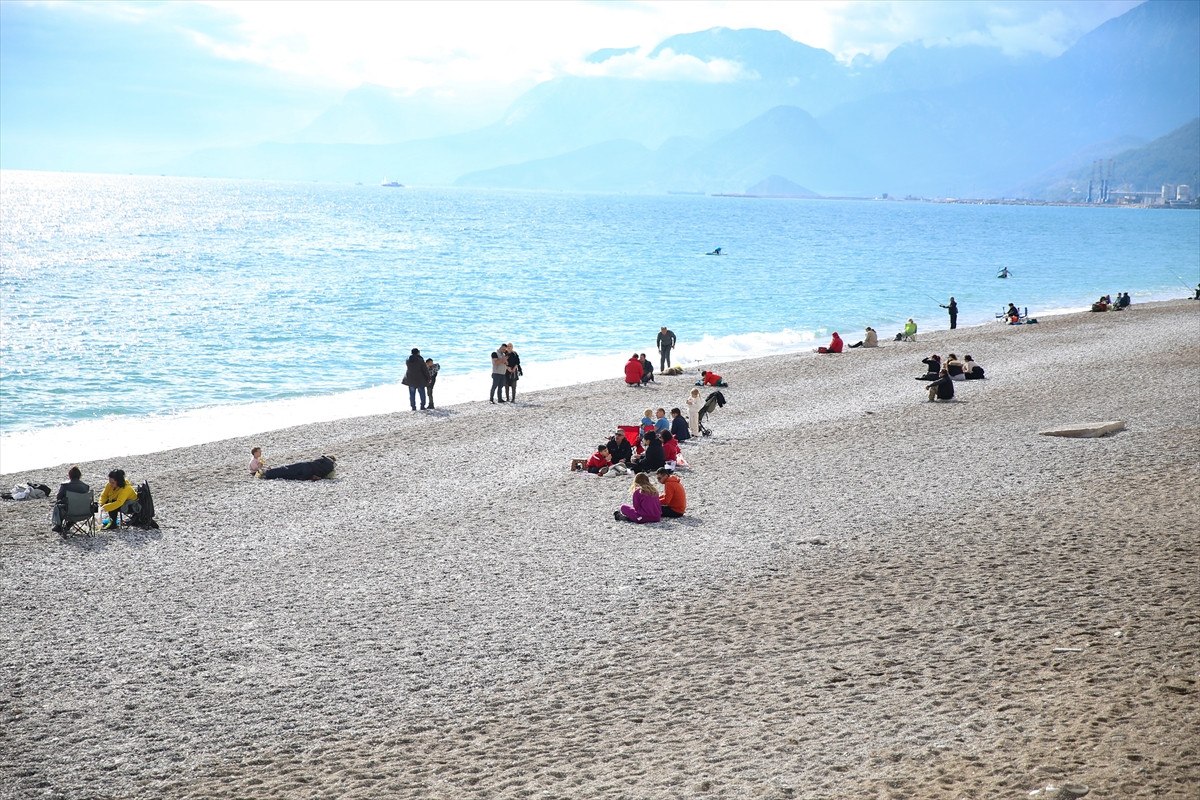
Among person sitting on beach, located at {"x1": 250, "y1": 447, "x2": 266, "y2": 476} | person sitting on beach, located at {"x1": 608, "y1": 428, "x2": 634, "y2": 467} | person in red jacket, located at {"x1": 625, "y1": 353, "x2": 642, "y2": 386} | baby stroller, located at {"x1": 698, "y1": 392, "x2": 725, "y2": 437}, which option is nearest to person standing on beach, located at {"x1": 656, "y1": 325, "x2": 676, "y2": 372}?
person in red jacket, located at {"x1": 625, "y1": 353, "x2": 642, "y2": 386}

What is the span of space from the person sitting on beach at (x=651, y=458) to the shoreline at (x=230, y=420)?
387 inches

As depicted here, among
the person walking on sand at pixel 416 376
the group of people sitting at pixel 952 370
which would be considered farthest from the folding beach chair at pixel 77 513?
the group of people sitting at pixel 952 370

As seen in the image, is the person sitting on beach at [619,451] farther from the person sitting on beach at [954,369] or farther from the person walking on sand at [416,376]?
the person sitting on beach at [954,369]

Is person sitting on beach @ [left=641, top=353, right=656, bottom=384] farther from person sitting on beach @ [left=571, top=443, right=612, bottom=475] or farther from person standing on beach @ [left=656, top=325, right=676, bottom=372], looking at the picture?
person sitting on beach @ [left=571, top=443, right=612, bottom=475]

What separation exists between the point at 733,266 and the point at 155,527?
69.6 m

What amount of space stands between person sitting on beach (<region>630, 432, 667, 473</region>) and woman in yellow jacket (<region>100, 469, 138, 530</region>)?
802cm

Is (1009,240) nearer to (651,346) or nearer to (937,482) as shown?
(651,346)

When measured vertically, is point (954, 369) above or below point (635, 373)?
below

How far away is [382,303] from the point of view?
174ft

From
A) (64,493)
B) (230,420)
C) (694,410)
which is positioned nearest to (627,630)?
(64,493)

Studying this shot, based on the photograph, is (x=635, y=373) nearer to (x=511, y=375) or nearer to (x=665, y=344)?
(x=665, y=344)

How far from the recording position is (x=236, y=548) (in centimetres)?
1414

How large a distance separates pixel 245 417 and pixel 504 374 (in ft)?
22.4

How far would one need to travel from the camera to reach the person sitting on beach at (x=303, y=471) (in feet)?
59.7
